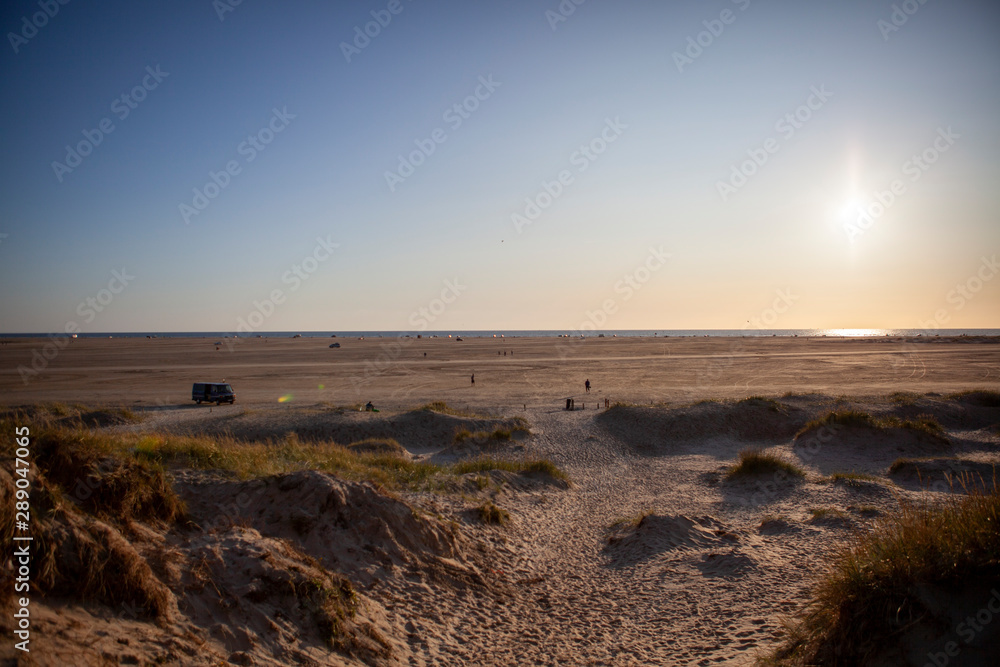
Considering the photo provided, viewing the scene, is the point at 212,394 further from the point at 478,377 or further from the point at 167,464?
the point at 167,464

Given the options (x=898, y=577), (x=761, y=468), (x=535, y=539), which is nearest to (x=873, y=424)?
(x=761, y=468)

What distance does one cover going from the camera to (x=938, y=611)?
202 inches

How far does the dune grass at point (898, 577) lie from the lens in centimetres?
520

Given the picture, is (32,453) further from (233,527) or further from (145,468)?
(233,527)

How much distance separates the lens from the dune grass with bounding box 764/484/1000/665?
5.20 meters

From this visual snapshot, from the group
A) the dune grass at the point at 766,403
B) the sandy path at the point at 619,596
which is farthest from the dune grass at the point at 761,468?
the dune grass at the point at 766,403

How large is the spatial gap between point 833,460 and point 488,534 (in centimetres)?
1689

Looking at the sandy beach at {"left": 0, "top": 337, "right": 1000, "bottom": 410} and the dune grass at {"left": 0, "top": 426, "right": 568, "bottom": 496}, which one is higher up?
the sandy beach at {"left": 0, "top": 337, "right": 1000, "bottom": 410}

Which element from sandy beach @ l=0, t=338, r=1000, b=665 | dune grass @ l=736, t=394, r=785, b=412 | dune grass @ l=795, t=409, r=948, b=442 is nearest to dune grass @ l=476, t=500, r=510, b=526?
sandy beach @ l=0, t=338, r=1000, b=665

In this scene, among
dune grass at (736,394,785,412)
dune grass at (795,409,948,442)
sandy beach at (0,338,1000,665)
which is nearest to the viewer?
sandy beach at (0,338,1000,665)

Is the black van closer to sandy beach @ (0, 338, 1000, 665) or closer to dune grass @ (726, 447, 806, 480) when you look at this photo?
sandy beach @ (0, 338, 1000, 665)

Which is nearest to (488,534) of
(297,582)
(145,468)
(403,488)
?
(403,488)

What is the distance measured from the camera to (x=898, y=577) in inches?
214

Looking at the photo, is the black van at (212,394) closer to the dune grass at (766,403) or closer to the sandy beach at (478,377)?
the sandy beach at (478,377)
